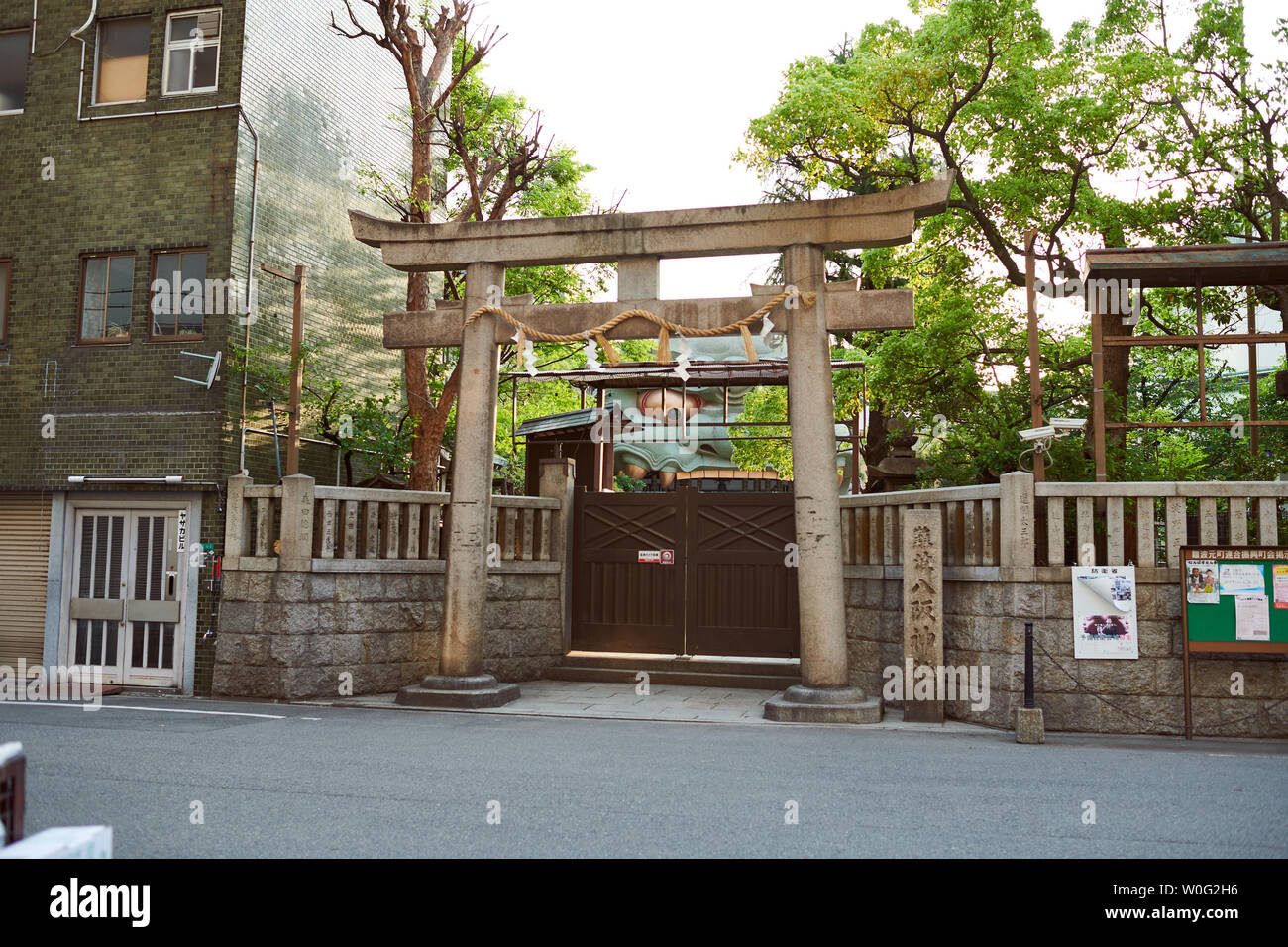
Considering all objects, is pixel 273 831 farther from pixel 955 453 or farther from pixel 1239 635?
pixel 955 453

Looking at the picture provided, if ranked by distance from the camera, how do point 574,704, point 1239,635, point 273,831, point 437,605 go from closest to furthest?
point 273,831, point 1239,635, point 574,704, point 437,605

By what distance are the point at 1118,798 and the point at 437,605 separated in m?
9.25

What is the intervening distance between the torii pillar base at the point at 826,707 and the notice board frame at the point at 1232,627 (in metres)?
3.15

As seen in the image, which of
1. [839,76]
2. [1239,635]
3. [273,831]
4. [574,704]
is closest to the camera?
[273,831]

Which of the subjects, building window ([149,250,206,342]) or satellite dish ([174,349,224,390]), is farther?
building window ([149,250,206,342])

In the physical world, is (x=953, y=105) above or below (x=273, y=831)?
above

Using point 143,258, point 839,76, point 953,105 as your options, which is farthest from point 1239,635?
point 143,258

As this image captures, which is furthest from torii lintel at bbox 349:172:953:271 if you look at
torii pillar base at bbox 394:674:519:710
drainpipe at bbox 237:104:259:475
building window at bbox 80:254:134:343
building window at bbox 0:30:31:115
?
building window at bbox 0:30:31:115

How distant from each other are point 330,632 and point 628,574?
174 inches

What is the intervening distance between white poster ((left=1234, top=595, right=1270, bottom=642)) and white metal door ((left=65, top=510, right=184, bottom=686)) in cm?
1344

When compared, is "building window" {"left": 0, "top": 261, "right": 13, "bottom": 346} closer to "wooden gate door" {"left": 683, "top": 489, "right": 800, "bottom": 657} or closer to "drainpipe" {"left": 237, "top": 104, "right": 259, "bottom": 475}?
"drainpipe" {"left": 237, "top": 104, "right": 259, "bottom": 475}

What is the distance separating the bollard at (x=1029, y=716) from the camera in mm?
10383

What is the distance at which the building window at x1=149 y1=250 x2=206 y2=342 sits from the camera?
1616 centimetres

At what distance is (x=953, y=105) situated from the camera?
1839 centimetres
